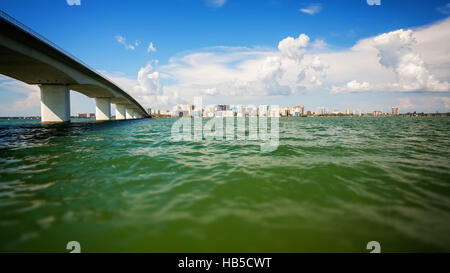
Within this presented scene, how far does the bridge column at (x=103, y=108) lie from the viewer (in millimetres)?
57906

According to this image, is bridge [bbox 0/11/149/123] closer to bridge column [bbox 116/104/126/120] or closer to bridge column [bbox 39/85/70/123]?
bridge column [bbox 39/85/70/123]

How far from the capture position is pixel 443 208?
151 inches

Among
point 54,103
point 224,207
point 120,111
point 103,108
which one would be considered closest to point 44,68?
point 54,103

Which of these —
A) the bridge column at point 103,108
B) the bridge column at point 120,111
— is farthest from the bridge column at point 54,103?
the bridge column at point 120,111

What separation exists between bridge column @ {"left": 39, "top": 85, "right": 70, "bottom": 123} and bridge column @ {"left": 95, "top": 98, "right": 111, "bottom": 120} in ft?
72.7

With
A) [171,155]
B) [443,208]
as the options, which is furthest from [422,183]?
[171,155]

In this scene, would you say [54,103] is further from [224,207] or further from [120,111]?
[224,207]

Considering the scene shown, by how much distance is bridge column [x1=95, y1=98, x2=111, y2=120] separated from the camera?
2280 inches

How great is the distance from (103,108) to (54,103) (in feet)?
74.4

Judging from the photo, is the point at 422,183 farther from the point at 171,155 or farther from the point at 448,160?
the point at 171,155

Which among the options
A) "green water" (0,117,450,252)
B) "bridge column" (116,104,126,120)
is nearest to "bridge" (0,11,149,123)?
"green water" (0,117,450,252)

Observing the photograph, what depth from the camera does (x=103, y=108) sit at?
58188mm
